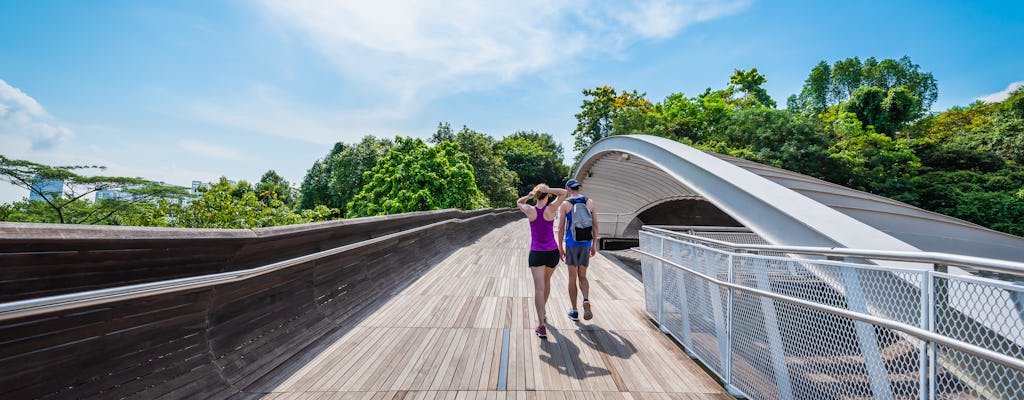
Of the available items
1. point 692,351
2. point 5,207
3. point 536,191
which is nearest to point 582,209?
point 536,191

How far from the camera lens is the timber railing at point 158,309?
1.67 m

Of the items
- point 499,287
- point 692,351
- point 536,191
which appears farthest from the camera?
point 499,287

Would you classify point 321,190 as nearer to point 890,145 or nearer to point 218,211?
point 218,211

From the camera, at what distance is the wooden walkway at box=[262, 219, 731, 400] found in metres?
2.92

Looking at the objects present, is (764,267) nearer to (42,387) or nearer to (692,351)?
(692,351)

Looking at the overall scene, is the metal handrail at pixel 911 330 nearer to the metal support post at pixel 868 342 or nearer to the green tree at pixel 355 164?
the metal support post at pixel 868 342

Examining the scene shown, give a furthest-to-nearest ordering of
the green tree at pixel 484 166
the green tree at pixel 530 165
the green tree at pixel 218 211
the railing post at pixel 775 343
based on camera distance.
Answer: the green tree at pixel 530 165 < the green tree at pixel 484 166 < the green tree at pixel 218 211 < the railing post at pixel 775 343

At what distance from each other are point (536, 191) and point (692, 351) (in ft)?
7.03

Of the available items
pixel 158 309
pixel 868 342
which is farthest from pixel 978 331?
pixel 158 309

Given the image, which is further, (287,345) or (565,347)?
(565,347)

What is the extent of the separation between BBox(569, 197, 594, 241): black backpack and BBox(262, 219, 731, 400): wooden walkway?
104cm

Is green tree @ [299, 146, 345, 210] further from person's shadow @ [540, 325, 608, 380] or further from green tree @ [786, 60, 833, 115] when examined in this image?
green tree @ [786, 60, 833, 115]

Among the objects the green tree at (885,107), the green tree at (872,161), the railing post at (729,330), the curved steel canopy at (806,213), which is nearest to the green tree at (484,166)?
the curved steel canopy at (806,213)

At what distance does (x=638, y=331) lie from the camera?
14.5 feet
